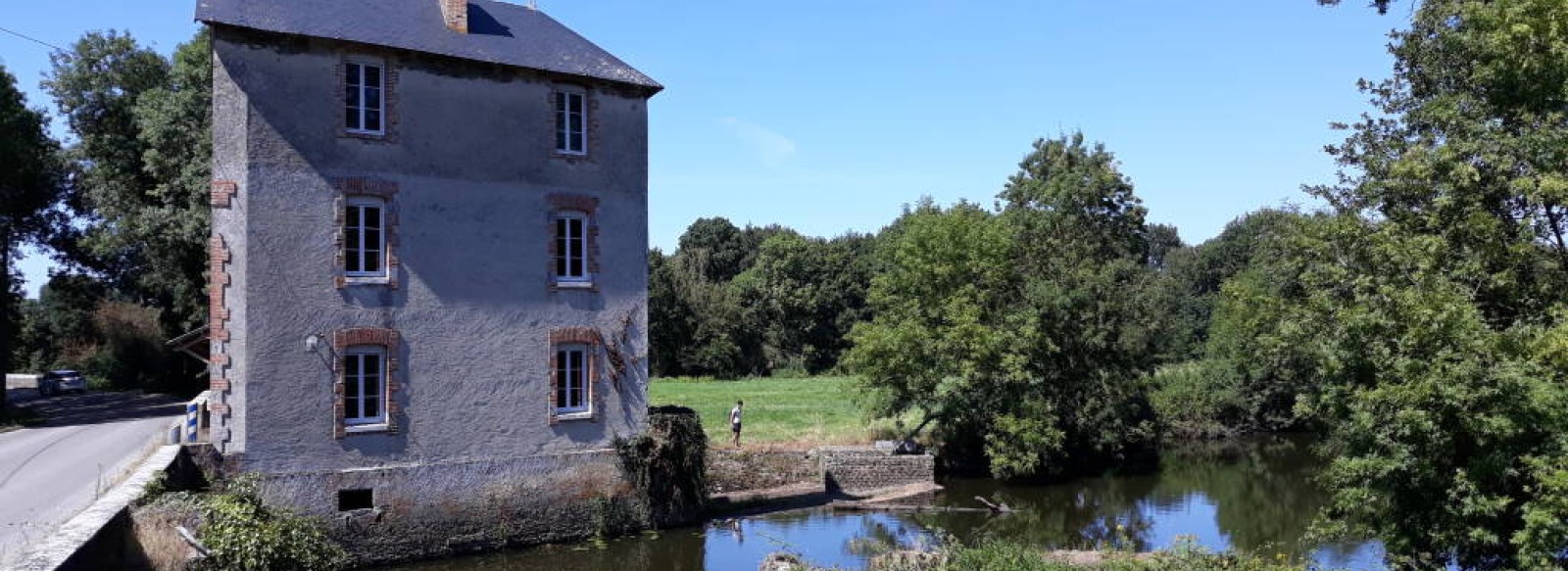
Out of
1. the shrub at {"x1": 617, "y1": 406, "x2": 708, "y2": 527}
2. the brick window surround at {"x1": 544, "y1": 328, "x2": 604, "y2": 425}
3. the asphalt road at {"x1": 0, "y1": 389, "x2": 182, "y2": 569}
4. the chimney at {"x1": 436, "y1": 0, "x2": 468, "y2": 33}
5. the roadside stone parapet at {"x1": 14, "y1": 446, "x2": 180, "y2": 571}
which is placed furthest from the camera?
the shrub at {"x1": 617, "y1": 406, "x2": 708, "y2": 527}

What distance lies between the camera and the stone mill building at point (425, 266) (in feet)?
60.4

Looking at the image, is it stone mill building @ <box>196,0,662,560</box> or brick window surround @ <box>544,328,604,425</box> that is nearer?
stone mill building @ <box>196,0,662,560</box>

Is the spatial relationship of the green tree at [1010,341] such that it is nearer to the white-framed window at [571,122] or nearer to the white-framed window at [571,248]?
the white-framed window at [571,248]

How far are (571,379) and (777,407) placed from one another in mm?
21358

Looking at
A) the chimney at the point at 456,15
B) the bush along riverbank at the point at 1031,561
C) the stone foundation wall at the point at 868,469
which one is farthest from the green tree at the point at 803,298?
the bush along riverbank at the point at 1031,561

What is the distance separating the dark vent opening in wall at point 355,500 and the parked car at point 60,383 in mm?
33059

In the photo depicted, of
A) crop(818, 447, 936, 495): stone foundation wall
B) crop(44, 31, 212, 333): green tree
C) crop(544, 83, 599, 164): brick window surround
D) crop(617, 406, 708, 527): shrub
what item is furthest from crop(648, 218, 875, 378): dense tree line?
crop(544, 83, 599, 164): brick window surround

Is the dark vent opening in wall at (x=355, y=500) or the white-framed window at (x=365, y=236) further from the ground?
the white-framed window at (x=365, y=236)

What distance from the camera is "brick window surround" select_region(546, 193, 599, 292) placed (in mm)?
21812

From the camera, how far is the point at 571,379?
22.2 m

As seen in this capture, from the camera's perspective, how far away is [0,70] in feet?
98.4

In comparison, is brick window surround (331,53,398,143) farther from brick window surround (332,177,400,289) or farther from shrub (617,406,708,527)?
shrub (617,406,708,527)

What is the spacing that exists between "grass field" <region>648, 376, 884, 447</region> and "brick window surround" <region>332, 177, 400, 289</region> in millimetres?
13665

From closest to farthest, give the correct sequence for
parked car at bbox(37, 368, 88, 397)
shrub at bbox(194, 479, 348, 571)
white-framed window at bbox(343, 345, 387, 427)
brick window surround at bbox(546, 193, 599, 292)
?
shrub at bbox(194, 479, 348, 571) → white-framed window at bbox(343, 345, 387, 427) → brick window surround at bbox(546, 193, 599, 292) → parked car at bbox(37, 368, 88, 397)
